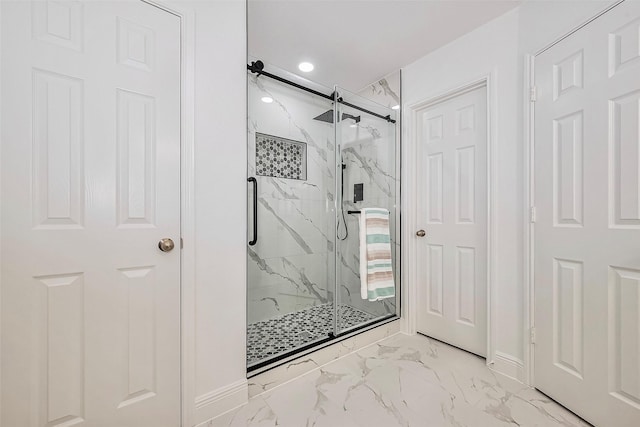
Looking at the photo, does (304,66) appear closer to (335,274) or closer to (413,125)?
(413,125)

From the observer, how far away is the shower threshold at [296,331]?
191 cm

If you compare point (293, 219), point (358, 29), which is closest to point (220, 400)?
point (293, 219)

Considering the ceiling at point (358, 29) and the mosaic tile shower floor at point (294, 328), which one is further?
the mosaic tile shower floor at point (294, 328)

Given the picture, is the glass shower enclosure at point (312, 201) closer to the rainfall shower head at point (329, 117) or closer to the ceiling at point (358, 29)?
the rainfall shower head at point (329, 117)

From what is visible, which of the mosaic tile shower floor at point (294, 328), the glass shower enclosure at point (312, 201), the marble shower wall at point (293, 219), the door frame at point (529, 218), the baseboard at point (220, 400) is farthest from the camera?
the marble shower wall at point (293, 219)

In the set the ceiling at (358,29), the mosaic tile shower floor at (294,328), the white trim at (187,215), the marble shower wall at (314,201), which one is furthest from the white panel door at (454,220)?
the white trim at (187,215)

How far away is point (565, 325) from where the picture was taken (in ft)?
5.09

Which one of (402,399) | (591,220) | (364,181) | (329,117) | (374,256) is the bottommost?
(402,399)

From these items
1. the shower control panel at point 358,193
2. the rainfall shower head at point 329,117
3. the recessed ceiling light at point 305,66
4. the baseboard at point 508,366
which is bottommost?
the baseboard at point 508,366

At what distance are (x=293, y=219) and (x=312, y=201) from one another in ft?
0.85

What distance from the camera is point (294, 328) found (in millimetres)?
2424

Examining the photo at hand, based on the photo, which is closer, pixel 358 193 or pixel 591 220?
pixel 591 220

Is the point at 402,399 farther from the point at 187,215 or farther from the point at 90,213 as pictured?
the point at 90,213

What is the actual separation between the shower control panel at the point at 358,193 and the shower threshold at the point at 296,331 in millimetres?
939
